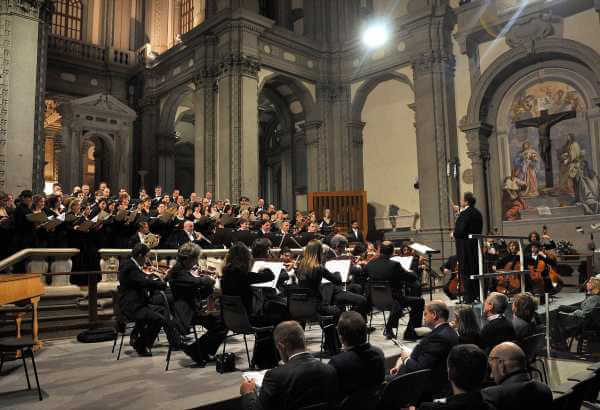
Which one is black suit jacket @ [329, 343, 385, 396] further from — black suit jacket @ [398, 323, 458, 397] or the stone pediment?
the stone pediment

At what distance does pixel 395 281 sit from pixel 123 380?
3849 mm

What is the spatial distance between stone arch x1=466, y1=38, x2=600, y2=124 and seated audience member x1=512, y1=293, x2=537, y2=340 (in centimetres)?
1060

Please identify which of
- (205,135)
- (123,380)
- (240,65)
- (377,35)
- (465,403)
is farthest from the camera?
(377,35)

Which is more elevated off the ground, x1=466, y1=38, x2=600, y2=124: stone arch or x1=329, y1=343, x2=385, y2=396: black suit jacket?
x1=466, y1=38, x2=600, y2=124: stone arch

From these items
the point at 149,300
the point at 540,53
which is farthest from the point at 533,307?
the point at 540,53

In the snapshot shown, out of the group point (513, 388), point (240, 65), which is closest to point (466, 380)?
point (513, 388)

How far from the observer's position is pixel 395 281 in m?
7.05

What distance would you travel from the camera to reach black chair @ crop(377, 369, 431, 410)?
297 cm

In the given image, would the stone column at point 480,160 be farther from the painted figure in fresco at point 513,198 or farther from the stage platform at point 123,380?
the stage platform at point 123,380

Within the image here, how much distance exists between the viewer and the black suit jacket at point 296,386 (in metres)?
2.81

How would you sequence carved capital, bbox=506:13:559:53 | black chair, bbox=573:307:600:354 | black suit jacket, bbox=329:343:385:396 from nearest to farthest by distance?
black suit jacket, bbox=329:343:385:396
black chair, bbox=573:307:600:354
carved capital, bbox=506:13:559:53

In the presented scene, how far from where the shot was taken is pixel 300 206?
19.7m

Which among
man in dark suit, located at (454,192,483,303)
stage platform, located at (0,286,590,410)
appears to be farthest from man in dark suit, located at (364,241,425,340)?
man in dark suit, located at (454,192,483,303)

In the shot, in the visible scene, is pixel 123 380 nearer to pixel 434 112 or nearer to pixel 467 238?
pixel 467 238
